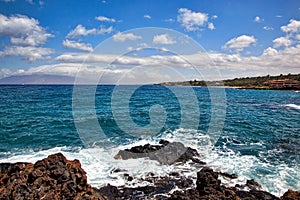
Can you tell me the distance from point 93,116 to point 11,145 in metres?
15.8

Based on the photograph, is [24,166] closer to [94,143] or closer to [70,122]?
[94,143]

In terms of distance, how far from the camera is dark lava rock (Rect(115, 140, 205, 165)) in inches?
654

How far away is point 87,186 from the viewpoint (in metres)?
9.67

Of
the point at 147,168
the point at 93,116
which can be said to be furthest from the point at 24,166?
the point at 93,116

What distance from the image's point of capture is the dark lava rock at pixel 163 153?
654 inches

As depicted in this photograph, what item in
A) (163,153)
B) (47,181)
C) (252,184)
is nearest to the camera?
(47,181)

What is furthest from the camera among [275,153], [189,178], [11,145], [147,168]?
[11,145]

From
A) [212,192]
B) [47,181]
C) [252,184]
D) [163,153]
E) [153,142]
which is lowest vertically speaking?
[153,142]

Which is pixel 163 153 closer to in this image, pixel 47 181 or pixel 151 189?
pixel 151 189

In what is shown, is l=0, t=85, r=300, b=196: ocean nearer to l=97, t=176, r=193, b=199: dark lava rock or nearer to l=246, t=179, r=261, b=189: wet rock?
l=246, t=179, r=261, b=189: wet rock

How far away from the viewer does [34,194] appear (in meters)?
8.29

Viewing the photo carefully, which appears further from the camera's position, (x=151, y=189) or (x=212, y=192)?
(x=151, y=189)

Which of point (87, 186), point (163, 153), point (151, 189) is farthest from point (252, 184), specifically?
point (87, 186)

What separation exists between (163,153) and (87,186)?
8523 millimetres
